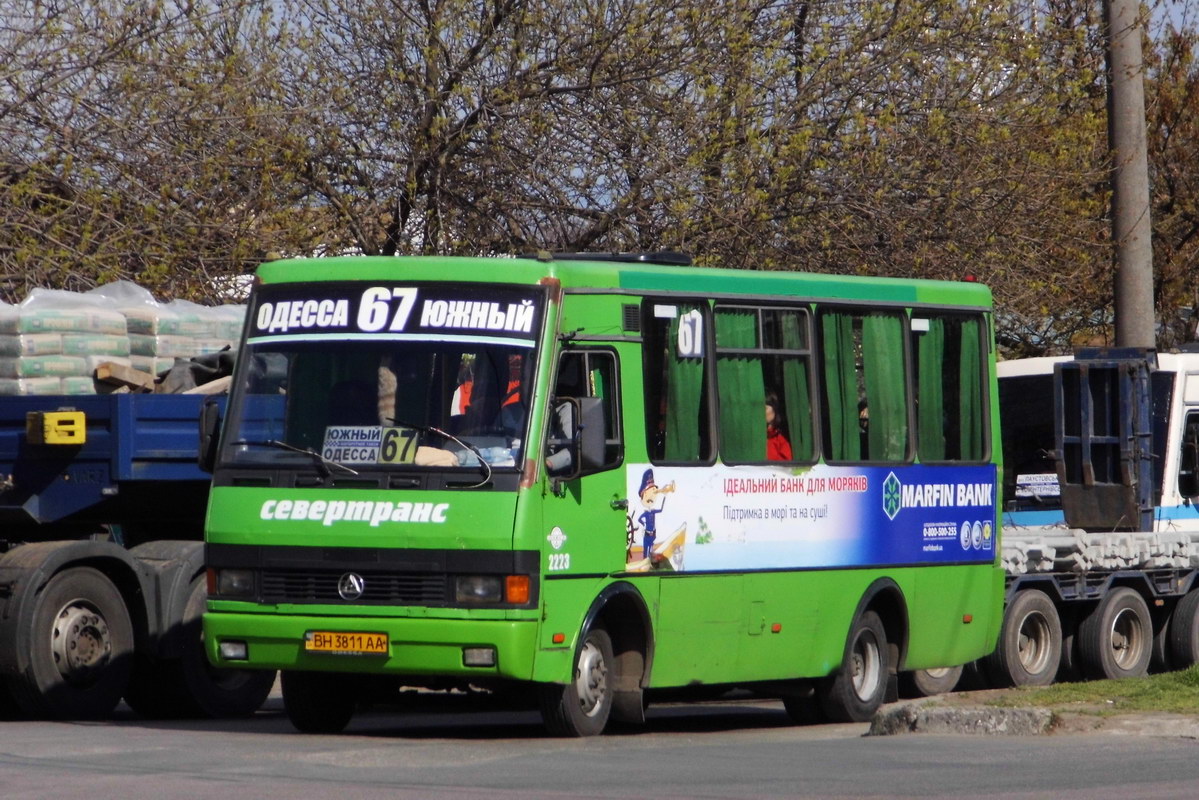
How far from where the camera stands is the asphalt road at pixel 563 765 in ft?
27.9

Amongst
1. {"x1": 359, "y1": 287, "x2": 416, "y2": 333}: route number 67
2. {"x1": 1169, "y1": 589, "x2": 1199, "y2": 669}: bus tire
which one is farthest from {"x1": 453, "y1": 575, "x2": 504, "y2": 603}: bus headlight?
{"x1": 1169, "y1": 589, "x2": 1199, "y2": 669}: bus tire

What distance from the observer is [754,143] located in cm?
Result: 1878

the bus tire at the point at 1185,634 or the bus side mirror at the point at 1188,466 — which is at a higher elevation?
the bus side mirror at the point at 1188,466

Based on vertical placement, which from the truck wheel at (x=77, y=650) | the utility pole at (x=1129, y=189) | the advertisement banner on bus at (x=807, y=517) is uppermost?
the utility pole at (x=1129, y=189)

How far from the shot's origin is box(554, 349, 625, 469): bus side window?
10.7 metres

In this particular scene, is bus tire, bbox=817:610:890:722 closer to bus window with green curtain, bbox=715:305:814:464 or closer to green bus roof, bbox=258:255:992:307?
bus window with green curtain, bbox=715:305:814:464

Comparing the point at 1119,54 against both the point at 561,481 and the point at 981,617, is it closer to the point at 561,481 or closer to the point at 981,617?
the point at 981,617

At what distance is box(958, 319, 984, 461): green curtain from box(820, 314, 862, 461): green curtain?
1414mm

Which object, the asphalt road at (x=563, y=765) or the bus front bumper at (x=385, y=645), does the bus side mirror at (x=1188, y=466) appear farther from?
the bus front bumper at (x=385, y=645)

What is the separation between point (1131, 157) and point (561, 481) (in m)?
10.5

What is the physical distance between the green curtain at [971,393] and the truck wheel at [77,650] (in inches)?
225

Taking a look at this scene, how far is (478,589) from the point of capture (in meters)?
10.2

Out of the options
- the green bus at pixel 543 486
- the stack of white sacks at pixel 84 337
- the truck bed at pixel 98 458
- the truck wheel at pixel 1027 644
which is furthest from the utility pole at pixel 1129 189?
the truck bed at pixel 98 458

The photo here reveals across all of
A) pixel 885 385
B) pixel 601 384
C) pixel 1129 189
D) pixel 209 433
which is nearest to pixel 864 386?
pixel 885 385
